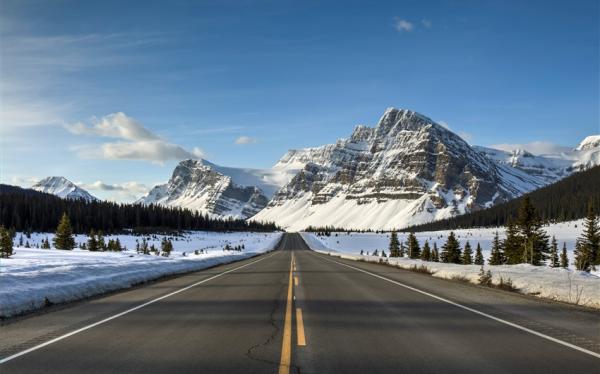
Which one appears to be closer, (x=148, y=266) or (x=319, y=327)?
(x=319, y=327)

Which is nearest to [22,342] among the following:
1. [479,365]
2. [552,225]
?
[479,365]

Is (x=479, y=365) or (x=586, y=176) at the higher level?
(x=586, y=176)

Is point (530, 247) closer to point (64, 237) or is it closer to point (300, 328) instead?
point (300, 328)

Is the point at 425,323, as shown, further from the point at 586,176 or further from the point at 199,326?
the point at 586,176

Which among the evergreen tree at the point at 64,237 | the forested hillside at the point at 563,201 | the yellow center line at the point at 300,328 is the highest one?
the forested hillside at the point at 563,201

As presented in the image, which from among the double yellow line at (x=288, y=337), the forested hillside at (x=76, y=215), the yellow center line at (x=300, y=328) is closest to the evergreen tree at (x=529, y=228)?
the double yellow line at (x=288, y=337)

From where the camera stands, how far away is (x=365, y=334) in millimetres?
8500

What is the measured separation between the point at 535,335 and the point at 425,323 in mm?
2103

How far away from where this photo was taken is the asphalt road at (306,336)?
255 inches

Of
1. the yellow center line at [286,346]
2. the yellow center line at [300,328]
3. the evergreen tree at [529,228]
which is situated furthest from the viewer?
the evergreen tree at [529,228]

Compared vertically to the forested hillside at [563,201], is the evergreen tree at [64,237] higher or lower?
lower

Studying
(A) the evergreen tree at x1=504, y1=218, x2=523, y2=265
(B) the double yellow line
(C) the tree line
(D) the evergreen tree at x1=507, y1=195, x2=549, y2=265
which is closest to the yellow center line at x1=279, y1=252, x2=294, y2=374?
(B) the double yellow line

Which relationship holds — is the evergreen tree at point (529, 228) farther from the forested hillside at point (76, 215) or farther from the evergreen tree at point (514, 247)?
the forested hillside at point (76, 215)

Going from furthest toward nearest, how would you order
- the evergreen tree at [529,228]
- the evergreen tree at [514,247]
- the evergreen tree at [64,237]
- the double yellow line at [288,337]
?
the evergreen tree at [64,237] → the evergreen tree at [514,247] → the evergreen tree at [529,228] → the double yellow line at [288,337]
